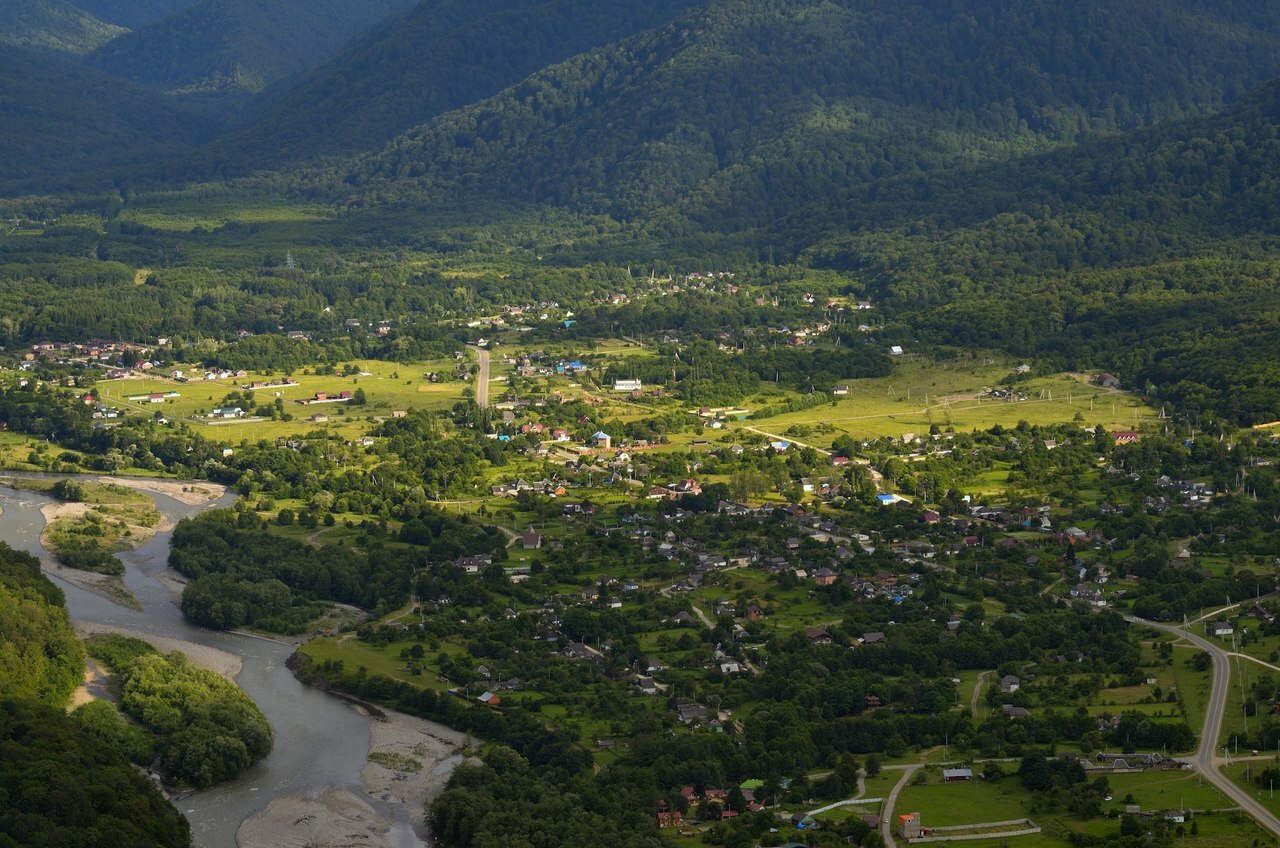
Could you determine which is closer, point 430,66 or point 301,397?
point 301,397

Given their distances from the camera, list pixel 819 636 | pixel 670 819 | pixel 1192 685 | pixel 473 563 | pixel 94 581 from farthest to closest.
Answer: pixel 94 581 → pixel 473 563 → pixel 819 636 → pixel 1192 685 → pixel 670 819

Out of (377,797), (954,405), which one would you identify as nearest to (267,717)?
(377,797)

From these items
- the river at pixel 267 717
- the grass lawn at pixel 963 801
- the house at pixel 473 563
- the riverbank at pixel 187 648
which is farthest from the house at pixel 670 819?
the house at pixel 473 563

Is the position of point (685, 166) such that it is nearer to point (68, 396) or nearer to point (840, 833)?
point (68, 396)

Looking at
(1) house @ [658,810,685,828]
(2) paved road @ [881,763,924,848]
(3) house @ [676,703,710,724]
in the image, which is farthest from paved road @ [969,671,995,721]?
(1) house @ [658,810,685,828]

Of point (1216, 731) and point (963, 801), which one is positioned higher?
point (1216, 731)

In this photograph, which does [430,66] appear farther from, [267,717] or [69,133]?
[267,717]

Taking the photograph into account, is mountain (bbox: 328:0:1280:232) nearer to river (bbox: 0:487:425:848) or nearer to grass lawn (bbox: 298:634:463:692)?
river (bbox: 0:487:425:848)
